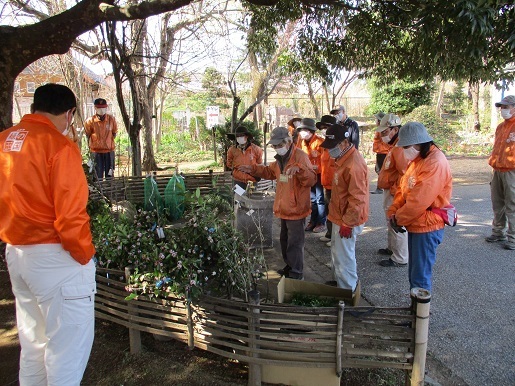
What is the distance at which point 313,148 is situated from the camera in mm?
6477

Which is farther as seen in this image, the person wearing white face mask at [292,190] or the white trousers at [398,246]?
the white trousers at [398,246]

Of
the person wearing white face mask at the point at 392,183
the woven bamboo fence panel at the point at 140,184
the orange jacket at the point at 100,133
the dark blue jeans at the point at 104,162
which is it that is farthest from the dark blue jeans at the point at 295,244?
the dark blue jeans at the point at 104,162

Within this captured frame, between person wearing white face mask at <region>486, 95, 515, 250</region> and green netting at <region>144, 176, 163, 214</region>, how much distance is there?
4.75 metres

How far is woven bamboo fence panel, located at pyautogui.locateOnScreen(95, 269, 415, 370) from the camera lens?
261 cm

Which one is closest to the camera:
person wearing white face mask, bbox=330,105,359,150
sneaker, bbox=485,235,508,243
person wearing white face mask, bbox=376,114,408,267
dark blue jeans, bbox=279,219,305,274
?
dark blue jeans, bbox=279,219,305,274

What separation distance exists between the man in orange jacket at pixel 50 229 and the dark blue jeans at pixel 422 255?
263 centimetres

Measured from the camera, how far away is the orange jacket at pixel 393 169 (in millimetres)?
4488

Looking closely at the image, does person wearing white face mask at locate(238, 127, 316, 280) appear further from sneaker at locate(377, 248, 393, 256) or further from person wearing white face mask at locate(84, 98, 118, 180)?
person wearing white face mask at locate(84, 98, 118, 180)

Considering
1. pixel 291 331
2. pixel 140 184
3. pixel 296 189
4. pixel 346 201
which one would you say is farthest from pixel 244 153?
pixel 291 331

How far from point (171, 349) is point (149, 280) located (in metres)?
0.74

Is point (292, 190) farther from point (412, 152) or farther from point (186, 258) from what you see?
point (186, 258)

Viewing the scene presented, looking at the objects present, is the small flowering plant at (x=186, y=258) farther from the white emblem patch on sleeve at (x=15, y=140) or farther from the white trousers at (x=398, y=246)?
the white trousers at (x=398, y=246)

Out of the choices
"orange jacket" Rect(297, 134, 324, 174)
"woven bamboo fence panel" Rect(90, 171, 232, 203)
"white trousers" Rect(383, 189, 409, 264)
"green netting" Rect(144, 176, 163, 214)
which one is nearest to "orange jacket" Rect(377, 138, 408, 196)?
"white trousers" Rect(383, 189, 409, 264)

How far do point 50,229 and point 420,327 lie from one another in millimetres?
2326
